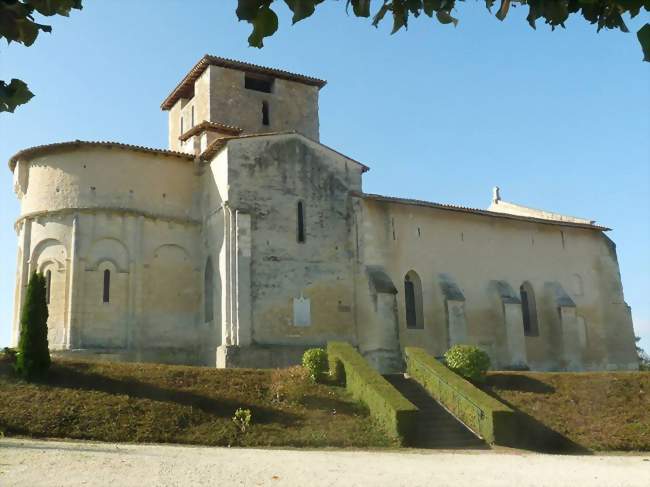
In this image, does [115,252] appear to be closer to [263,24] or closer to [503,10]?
[503,10]

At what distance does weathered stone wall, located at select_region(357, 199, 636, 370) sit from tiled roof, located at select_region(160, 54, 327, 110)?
8706 millimetres

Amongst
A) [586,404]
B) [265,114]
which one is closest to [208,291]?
[265,114]

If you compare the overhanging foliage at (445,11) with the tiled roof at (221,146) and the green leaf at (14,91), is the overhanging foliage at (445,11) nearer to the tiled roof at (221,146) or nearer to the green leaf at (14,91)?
the green leaf at (14,91)

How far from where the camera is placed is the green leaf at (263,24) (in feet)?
15.9

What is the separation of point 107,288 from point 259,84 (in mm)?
13602

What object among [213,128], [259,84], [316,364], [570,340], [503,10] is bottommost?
[316,364]

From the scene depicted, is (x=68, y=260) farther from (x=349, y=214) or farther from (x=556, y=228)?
(x=556, y=228)

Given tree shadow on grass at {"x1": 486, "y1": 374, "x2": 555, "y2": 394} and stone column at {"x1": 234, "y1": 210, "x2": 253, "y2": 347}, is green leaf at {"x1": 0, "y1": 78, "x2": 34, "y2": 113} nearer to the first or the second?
tree shadow on grass at {"x1": 486, "y1": 374, "x2": 555, "y2": 394}

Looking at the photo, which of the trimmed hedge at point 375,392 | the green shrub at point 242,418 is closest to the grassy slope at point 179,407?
the green shrub at point 242,418

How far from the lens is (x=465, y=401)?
2125cm

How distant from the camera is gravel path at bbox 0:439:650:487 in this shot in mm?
12367

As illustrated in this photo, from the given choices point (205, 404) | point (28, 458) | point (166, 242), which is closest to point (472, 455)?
point (205, 404)

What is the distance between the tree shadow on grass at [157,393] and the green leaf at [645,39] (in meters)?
16.2

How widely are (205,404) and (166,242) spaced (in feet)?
37.2
